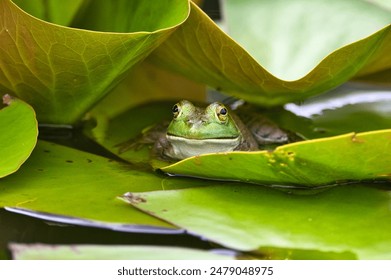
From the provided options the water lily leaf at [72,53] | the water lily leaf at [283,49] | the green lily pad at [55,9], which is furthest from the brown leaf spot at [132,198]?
the green lily pad at [55,9]

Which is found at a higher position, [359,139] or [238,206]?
[359,139]

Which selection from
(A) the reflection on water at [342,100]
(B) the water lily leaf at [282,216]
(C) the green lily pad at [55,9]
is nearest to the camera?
(B) the water lily leaf at [282,216]

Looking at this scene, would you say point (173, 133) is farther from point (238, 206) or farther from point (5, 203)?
point (5, 203)

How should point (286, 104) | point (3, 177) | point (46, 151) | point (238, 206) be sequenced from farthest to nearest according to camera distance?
point (286, 104)
point (46, 151)
point (3, 177)
point (238, 206)

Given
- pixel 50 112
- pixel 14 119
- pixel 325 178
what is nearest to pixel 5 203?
pixel 14 119

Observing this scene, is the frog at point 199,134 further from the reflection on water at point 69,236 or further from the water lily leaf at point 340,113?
the reflection on water at point 69,236

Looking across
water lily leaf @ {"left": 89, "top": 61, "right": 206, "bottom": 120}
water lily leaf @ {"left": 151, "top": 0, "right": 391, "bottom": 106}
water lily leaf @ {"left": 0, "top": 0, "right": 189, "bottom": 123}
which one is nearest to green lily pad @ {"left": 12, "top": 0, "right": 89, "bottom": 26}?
water lily leaf @ {"left": 0, "top": 0, "right": 189, "bottom": 123}

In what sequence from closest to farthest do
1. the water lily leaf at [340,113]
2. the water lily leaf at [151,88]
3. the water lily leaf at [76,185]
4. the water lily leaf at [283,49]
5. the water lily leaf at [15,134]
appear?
the water lily leaf at [76,185] → the water lily leaf at [15,134] → the water lily leaf at [283,49] → the water lily leaf at [340,113] → the water lily leaf at [151,88]

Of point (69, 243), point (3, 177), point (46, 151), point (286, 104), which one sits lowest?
point (69, 243)
